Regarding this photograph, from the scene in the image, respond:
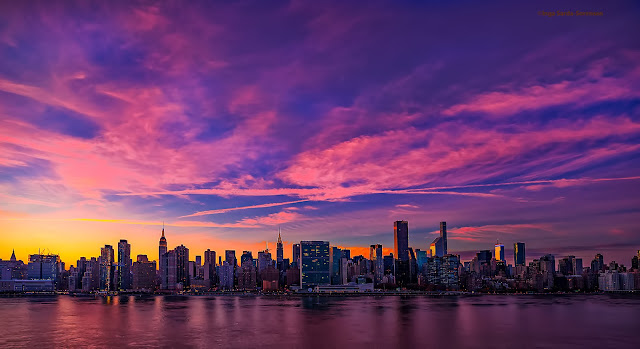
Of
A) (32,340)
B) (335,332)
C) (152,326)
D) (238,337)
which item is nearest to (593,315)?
(335,332)

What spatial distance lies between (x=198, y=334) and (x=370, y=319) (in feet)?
178

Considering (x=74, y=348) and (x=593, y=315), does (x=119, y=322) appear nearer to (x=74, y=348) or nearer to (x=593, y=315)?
(x=74, y=348)

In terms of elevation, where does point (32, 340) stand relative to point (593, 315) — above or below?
above

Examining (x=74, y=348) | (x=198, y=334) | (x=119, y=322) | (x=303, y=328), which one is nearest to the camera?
(x=74, y=348)

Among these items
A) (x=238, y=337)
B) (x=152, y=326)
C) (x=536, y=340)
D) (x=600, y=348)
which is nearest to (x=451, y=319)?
(x=536, y=340)

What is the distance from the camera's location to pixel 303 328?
116 meters

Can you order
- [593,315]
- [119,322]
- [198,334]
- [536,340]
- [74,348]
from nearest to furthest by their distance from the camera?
[74,348] < [536,340] < [198,334] < [119,322] < [593,315]

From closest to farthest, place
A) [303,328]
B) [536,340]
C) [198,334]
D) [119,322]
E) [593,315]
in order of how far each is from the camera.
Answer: [536,340], [198,334], [303,328], [119,322], [593,315]

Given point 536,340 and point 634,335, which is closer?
point 536,340

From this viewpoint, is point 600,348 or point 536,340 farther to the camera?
point 536,340

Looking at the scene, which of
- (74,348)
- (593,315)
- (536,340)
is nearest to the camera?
(74,348)

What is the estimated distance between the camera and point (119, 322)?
13512 centimetres

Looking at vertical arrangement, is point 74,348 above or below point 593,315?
above

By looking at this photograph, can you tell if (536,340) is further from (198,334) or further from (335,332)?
(198,334)
